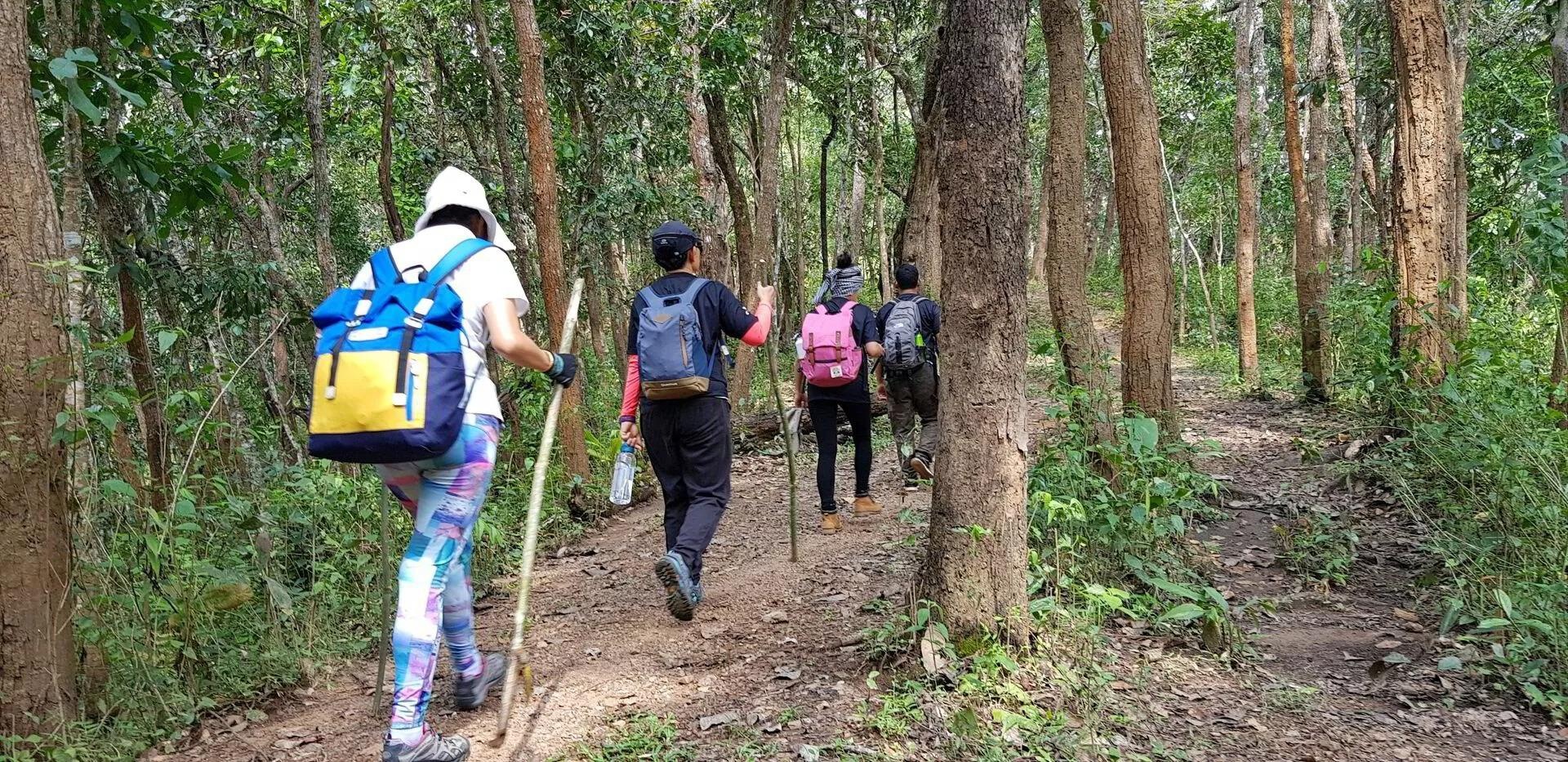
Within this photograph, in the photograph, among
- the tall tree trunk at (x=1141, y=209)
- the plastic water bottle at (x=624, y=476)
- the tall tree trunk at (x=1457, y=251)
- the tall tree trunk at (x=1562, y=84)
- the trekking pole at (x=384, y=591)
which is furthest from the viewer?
the tall tree trunk at (x=1141, y=209)

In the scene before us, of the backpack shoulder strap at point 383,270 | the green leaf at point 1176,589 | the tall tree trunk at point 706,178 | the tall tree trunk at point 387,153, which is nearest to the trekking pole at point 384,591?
the backpack shoulder strap at point 383,270

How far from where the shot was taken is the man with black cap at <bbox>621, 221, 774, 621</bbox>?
4.52 metres

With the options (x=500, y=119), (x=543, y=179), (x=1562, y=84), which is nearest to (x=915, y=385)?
(x=543, y=179)

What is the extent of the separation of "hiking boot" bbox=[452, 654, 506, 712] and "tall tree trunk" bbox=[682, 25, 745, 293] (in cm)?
778

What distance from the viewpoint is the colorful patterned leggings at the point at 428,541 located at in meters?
3.03

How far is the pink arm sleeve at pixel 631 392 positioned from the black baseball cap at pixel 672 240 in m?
0.57

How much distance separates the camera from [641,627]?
493 centimetres

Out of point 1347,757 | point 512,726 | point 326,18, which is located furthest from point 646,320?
point 326,18

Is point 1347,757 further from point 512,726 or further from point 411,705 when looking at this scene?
point 411,705

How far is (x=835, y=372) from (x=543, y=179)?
2.97 m

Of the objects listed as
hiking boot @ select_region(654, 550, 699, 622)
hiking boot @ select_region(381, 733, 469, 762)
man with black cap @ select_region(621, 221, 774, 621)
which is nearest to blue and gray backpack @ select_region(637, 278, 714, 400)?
man with black cap @ select_region(621, 221, 774, 621)

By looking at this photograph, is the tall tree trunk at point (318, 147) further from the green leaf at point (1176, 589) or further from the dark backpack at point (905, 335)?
the green leaf at point (1176, 589)

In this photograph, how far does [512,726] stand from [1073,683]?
7.22ft

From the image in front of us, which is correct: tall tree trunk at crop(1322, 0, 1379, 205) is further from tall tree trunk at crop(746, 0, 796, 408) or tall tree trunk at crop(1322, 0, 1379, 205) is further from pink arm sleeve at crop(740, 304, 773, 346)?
pink arm sleeve at crop(740, 304, 773, 346)
